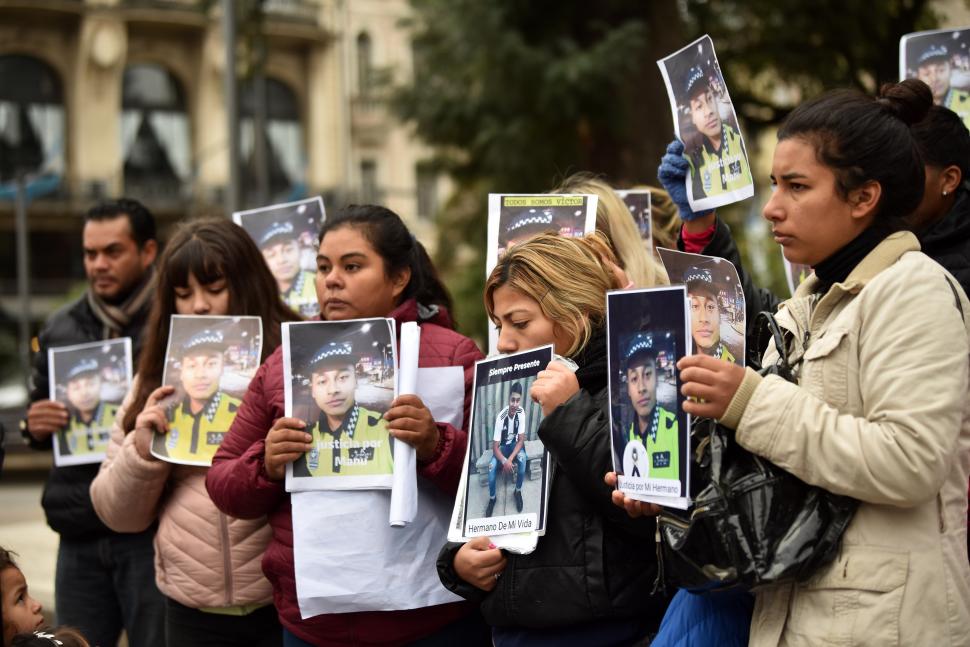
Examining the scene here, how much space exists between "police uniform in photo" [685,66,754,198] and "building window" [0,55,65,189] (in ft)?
121

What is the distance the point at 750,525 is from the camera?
2262mm

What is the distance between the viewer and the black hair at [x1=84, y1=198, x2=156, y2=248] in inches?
193

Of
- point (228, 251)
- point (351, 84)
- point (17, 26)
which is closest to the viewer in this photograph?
point (228, 251)

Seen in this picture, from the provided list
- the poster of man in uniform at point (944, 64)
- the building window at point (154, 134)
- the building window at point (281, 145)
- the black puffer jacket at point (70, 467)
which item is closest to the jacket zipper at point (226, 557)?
the black puffer jacket at point (70, 467)

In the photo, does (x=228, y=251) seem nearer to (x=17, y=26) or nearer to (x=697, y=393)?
(x=697, y=393)

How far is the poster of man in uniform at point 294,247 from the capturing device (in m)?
4.87

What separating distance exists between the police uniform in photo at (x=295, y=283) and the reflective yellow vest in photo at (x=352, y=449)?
1600mm

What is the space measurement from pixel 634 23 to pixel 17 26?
3099cm

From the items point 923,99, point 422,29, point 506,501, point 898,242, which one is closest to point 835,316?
point 898,242

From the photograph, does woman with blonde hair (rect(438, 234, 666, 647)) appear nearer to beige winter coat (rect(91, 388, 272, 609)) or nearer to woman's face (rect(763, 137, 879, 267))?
woman's face (rect(763, 137, 879, 267))

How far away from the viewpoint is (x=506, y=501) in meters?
2.89

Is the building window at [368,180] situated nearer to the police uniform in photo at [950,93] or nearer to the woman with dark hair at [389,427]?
the police uniform in photo at [950,93]

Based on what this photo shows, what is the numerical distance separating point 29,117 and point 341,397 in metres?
37.8

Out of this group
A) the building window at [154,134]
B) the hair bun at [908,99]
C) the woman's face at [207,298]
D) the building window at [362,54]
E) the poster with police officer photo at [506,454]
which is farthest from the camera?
the building window at [362,54]
